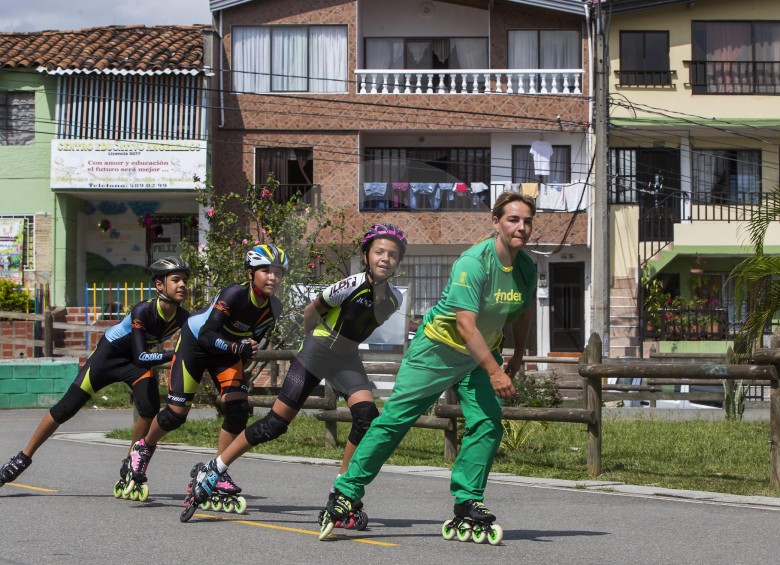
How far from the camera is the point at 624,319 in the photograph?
106 feet

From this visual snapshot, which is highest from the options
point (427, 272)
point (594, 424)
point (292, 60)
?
point (292, 60)

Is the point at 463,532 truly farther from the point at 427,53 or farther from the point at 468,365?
the point at 427,53

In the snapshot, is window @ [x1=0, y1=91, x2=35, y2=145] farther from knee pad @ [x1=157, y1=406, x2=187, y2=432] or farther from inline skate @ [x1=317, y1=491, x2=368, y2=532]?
inline skate @ [x1=317, y1=491, x2=368, y2=532]

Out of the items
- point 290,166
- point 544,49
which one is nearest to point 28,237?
point 290,166

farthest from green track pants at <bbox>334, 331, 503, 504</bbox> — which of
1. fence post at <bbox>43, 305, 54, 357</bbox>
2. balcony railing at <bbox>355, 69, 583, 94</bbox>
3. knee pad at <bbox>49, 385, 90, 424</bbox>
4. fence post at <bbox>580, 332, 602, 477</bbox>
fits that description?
balcony railing at <bbox>355, 69, 583, 94</bbox>

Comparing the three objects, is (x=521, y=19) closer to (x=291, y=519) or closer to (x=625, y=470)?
(x=625, y=470)

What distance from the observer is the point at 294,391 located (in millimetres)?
8281

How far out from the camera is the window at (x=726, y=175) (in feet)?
112

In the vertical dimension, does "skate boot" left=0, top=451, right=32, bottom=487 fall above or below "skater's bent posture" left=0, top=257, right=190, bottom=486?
below

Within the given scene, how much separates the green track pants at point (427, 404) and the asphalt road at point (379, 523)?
1.31 ft

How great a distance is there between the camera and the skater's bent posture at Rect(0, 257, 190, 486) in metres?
9.48

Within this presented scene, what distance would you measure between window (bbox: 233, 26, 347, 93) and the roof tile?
137 centimetres

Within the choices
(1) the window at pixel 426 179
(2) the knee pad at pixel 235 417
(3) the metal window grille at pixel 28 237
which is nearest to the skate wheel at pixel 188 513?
(2) the knee pad at pixel 235 417

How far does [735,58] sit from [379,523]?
2860 centimetres
